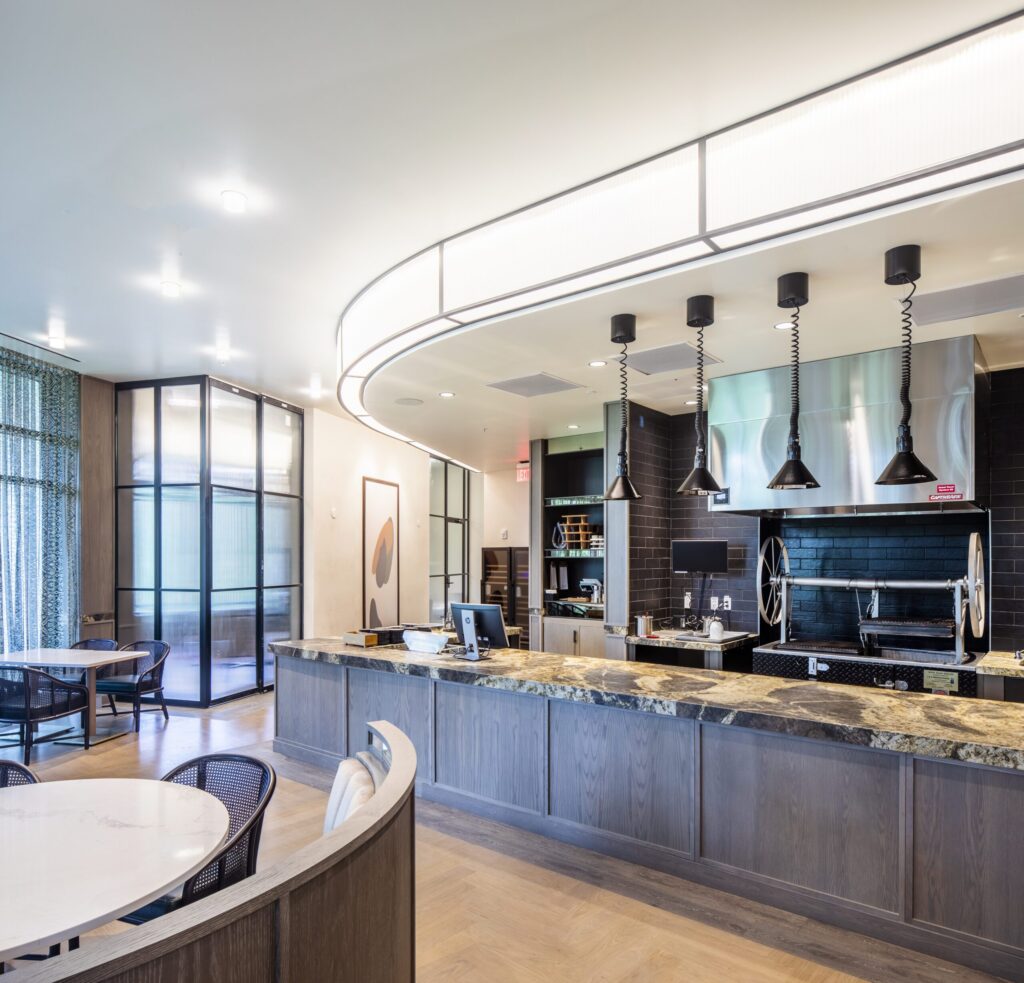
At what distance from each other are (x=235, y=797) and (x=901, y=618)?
4430 millimetres

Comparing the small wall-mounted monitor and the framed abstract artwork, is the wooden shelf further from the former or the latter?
the framed abstract artwork

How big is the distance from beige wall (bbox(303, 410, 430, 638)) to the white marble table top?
251cm

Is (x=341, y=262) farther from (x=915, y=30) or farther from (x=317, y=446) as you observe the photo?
(x=317, y=446)

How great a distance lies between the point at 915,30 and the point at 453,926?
349 cm

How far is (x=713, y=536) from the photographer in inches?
243

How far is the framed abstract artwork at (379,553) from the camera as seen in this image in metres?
9.17

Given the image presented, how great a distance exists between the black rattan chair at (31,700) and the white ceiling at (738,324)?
3.00 metres

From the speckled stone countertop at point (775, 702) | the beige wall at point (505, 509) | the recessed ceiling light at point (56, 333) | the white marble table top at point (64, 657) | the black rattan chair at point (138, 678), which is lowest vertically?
the black rattan chair at point (138, 678)

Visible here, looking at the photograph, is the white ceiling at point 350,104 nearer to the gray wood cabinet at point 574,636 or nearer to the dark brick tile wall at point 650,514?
the dark brick tile wall at point 650,514

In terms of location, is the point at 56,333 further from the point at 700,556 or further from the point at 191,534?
the point at 700,556

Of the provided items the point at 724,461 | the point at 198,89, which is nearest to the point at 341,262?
the point at 198,89

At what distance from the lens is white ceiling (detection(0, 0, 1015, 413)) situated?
86.1 inches

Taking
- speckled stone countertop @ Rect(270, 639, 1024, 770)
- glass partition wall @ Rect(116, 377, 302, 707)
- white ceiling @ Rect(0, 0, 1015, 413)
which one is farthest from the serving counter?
glass partition wall @ Rect(116, 377, 302, 707)

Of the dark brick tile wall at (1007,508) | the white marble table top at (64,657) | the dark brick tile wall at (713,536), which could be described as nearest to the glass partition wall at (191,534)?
the white marble table top at (64,657)
